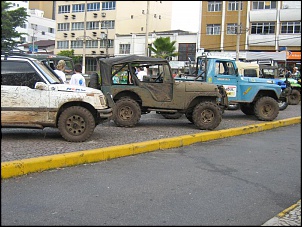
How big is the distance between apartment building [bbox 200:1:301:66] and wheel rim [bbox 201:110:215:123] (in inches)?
871

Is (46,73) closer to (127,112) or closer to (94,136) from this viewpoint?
(94,136)

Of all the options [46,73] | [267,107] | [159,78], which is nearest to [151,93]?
[159,78]

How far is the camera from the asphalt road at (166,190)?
13.4ft

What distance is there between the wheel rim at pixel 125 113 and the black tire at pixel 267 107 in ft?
15.9

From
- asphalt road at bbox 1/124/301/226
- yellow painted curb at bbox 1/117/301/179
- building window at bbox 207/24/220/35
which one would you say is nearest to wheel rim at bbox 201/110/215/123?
yellow painted curb at bbox 1/117/301/179

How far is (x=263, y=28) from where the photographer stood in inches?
1490

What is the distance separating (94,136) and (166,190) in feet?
11.8

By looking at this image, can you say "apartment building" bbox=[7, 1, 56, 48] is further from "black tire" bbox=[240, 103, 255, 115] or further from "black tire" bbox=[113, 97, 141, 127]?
"black tire" bbox=[240, 103, 255, 115]

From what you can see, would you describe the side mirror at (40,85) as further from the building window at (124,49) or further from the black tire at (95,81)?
the building window at (124,49)

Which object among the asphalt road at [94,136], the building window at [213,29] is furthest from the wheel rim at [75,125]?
the building window at [213,29]

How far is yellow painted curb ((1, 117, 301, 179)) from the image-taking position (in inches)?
219

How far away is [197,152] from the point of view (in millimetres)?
7777

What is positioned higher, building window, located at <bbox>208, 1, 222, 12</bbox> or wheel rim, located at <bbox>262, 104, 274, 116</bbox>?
building window, located at <bbox>208, 1, 222, 12</bbox>

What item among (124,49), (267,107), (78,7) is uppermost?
(124,49)
